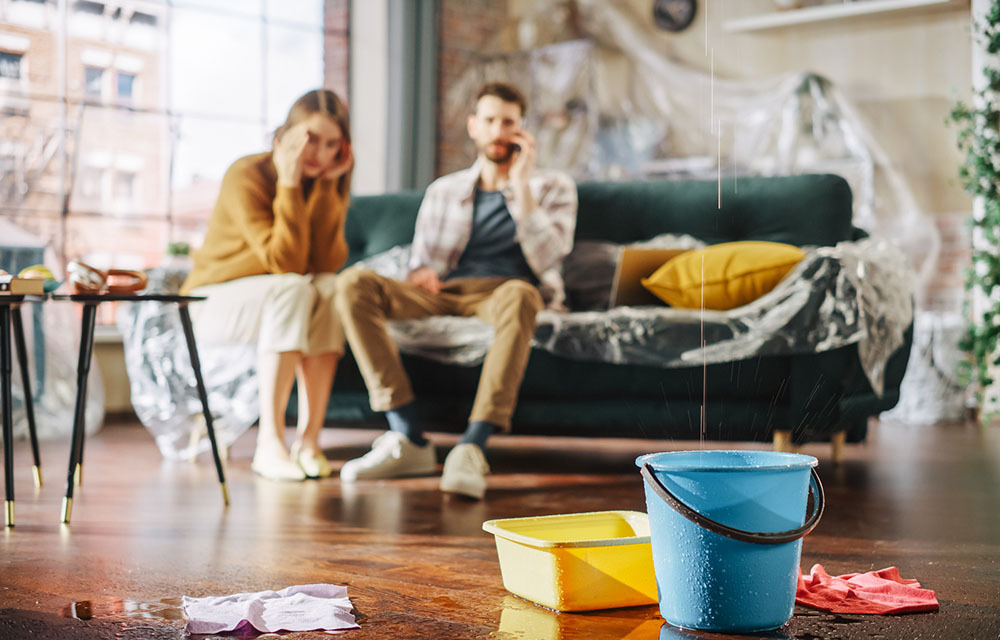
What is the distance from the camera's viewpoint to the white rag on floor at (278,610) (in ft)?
4.28

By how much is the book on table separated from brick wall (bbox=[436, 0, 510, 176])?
3.38 metres

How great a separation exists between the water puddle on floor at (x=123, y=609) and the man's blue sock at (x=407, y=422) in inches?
49.6

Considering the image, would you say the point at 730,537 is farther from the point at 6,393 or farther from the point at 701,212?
the point at 701,212

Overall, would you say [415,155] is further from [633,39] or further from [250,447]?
[250,447]

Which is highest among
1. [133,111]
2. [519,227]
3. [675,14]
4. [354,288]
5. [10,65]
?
[675,14]

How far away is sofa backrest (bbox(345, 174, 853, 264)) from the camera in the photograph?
3.12 metres

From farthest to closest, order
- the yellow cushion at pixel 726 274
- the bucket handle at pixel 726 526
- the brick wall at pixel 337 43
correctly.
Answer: the brick wall at pixel 337 43 < the yellow cushion at pixel 726 274 < the bucket handle at pixel 726 526

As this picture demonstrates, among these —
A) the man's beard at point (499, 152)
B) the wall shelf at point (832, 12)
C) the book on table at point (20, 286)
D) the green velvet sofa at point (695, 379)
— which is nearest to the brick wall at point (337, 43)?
the wall shelf at point (832, 12)

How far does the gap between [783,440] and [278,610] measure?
5.45 feet

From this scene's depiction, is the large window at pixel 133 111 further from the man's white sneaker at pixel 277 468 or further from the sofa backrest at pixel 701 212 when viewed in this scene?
the man's white sneaker at pixel 277 468

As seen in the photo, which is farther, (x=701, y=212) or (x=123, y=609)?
(x=701, y=212)

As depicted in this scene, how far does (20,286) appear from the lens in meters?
2.05

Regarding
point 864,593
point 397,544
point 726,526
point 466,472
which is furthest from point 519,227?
point 726,526

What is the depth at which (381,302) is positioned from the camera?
110 inches
